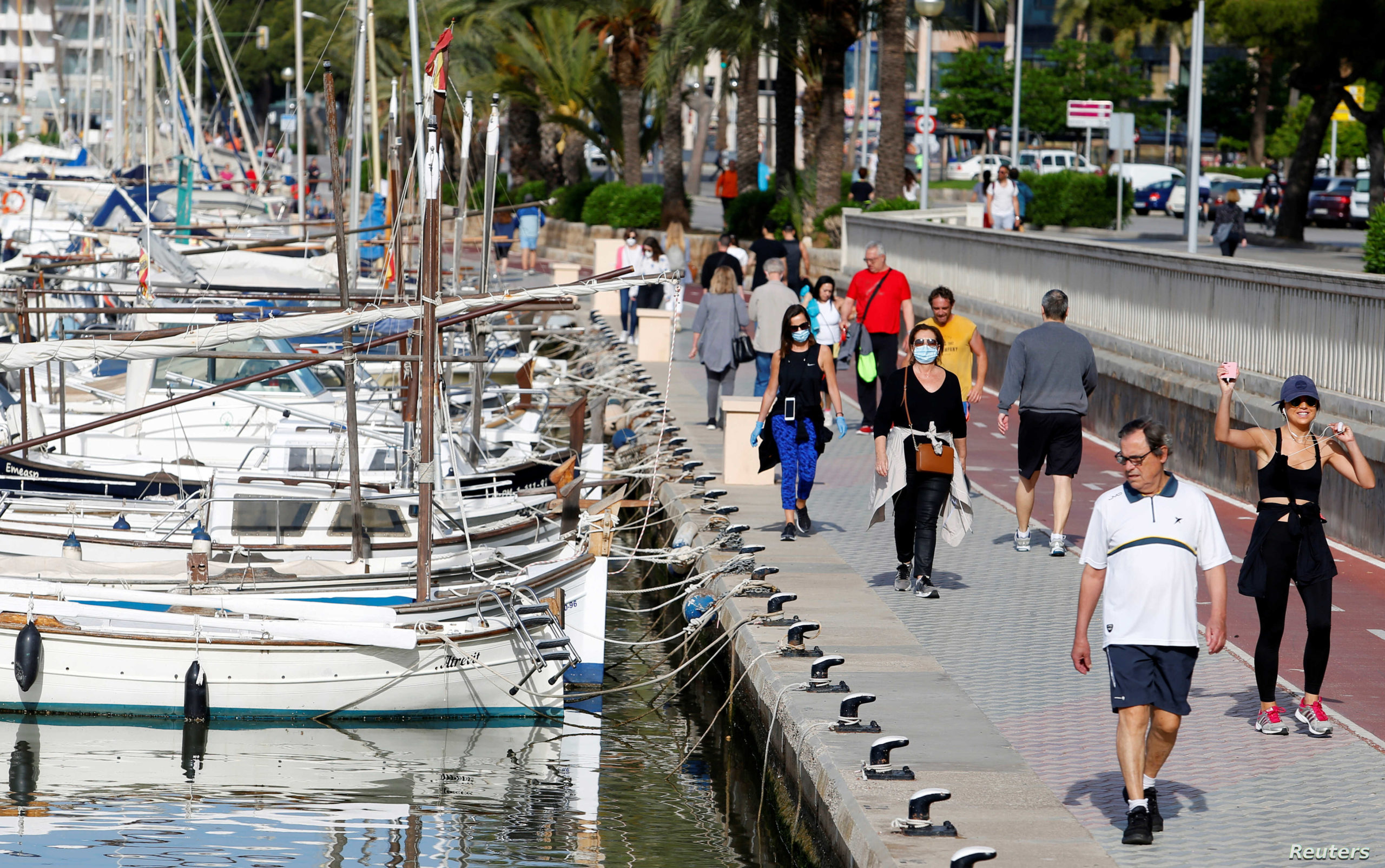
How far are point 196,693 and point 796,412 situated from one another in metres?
5.03

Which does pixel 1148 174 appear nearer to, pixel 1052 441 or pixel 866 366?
pixel 866 366

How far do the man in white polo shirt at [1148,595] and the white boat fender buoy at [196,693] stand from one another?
6.76 m

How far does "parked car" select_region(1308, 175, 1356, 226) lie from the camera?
5034cm

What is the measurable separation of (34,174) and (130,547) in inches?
1401

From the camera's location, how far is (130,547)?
13703 mm

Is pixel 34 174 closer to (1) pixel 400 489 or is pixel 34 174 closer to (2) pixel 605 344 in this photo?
(2) pixel 605 344

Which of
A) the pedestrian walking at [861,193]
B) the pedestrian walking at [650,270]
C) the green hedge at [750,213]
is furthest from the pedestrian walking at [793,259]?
the green hedge at [750,213]

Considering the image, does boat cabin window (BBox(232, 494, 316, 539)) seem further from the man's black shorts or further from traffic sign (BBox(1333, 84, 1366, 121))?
traffic sign (BBox(1333, 84, 1366, 121))

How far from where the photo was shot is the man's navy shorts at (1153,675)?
712cm

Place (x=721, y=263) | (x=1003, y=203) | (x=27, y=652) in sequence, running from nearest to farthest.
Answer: (x=27, y=652) → (x=721, y=263) → (x=1003, y=203)

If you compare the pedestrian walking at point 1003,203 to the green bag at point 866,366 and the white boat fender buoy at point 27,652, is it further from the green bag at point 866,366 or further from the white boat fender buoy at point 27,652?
the white boat fender buoy at point 27,652

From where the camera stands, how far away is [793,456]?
14008mm

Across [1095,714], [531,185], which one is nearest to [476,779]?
[1095,714]

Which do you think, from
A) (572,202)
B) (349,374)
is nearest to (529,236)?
(572,202)
